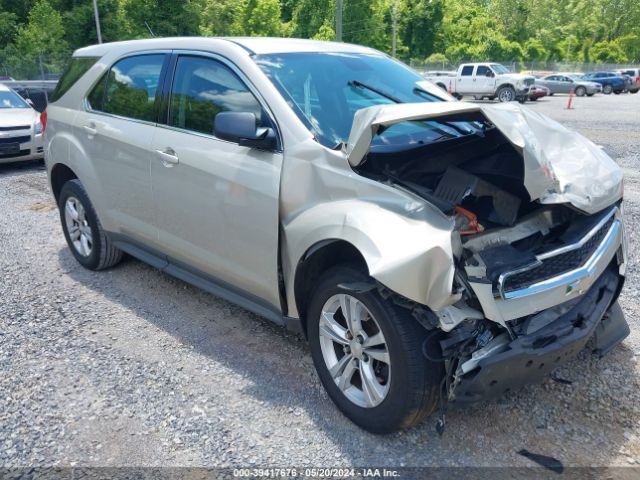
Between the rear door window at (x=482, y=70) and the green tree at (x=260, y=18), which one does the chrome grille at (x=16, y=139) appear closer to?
the rear door window at (x=482, y=70)

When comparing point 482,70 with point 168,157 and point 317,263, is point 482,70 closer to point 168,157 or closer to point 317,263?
point 168,157

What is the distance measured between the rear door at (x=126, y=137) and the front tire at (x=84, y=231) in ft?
1.00

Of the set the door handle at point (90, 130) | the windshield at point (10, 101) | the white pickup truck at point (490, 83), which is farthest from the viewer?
the white pickup truck at point (490, 83)

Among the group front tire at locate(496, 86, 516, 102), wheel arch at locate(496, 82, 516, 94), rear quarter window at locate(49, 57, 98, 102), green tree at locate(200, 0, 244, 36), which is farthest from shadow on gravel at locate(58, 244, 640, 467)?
green tree at locate(200, 0, 244, 36)

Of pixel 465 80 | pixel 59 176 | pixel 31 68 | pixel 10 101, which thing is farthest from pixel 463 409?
pixel 31 68

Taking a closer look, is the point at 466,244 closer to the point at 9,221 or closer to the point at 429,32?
the point at 9,221

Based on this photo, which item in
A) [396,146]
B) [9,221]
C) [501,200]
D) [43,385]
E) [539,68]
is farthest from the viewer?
[539,68]

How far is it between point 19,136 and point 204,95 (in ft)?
25.6

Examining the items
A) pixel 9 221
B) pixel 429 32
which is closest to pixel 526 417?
pixel 9 221

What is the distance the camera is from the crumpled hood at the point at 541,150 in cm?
255

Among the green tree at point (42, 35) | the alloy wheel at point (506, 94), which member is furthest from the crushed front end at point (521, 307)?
the green tree at point (42, 35)

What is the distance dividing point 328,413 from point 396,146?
151 cm

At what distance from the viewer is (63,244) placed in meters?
6.05

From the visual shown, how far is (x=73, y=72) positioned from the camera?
5094 millimetres
